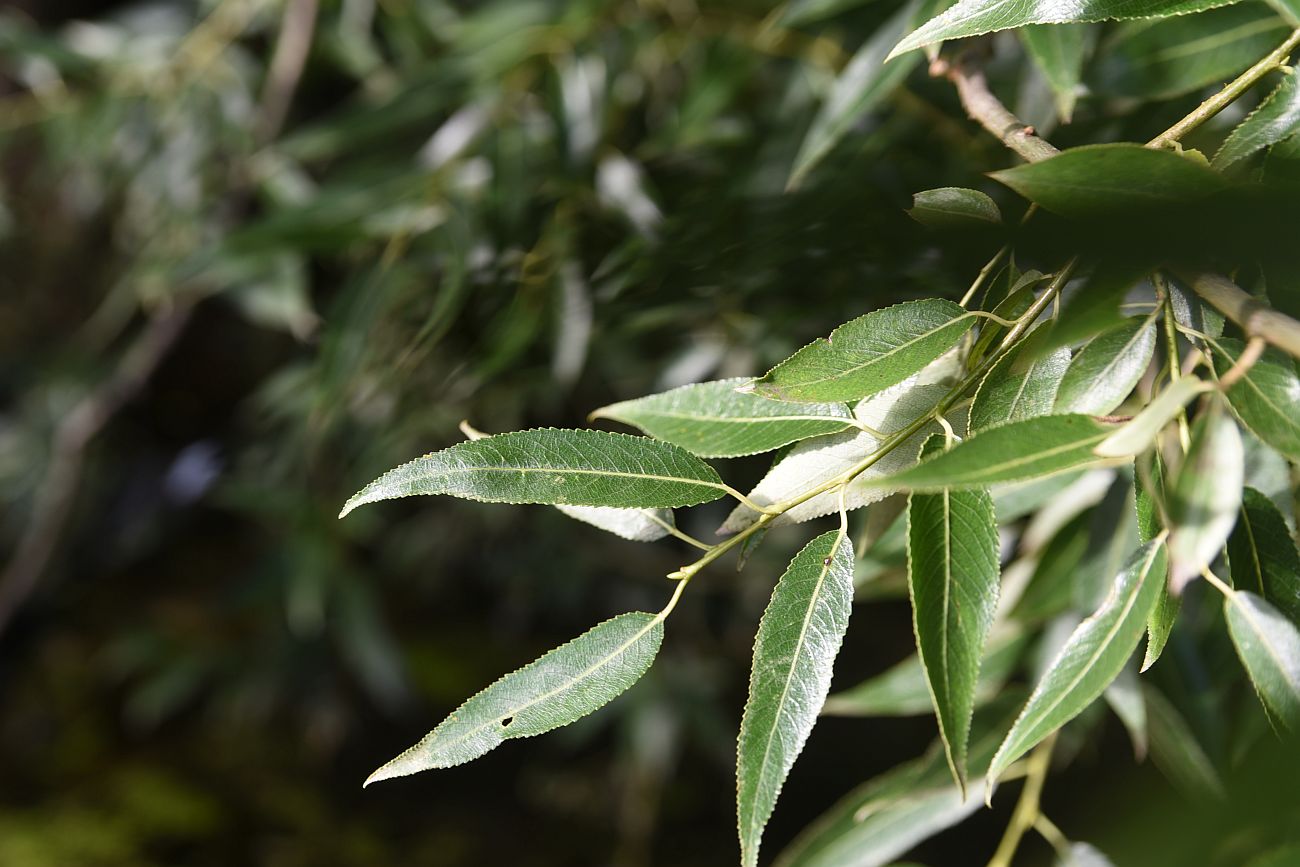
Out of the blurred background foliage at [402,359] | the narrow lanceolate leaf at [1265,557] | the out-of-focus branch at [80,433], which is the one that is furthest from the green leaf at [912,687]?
the out-of-focus branch at [80,433]

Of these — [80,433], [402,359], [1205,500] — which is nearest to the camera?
[1205,500]

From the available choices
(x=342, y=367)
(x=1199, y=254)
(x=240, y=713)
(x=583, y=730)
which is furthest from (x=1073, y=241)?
(x=240, y=713)

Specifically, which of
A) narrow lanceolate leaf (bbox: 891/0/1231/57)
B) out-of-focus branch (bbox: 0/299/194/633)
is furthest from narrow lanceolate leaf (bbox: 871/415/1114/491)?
out-of-focus branch (bbox: 0/299/194/633)

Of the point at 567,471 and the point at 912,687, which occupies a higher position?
the point at 567,471

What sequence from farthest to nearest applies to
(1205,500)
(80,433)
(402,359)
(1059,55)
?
(80,433) < (402,359) < (1059,55) < (1205,500)

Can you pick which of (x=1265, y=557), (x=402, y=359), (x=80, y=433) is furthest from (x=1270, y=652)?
(x=80, y=433)

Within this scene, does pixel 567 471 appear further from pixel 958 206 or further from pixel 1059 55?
pixel 1059 55

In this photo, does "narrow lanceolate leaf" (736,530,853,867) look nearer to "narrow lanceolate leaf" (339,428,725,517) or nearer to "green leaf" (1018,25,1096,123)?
"narrow lanceolate leaf" (339,428,725,517)

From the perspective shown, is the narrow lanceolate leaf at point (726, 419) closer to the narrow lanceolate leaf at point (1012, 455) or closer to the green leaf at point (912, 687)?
the narrow lanceolate leaf at point (1012, 455)
